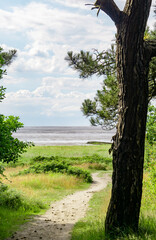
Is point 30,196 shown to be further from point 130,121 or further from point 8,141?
point 130,121

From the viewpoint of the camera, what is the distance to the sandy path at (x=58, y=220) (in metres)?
7.68

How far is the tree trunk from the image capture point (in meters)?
6.16

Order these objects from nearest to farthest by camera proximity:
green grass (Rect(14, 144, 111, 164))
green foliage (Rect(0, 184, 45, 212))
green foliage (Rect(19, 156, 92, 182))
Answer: green foliage (Rect(0, 184, 45, 212))
green foliage (Rect(19, 156, 92, 182))
green grass (Rect(14, 144, 111, 164))

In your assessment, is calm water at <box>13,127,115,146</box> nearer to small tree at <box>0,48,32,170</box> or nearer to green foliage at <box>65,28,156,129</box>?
green foliage at <box>65,28,156,129</box>

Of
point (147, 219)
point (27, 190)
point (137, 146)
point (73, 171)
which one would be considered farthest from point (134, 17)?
point (73, 171)

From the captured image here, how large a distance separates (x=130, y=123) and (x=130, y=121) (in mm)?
45

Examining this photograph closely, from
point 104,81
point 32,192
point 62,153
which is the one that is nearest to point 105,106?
point 104,81

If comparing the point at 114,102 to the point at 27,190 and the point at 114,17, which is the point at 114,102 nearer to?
the point at 27,190

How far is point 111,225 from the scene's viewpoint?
6379mm

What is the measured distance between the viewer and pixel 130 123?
616 centimetres

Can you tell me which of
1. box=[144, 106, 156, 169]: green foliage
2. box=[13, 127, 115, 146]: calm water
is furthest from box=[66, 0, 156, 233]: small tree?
box=[13, 127, 115, 146]: calm water

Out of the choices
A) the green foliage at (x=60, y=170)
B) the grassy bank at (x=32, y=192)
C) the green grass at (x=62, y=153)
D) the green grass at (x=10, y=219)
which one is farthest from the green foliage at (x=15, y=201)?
the green grass at (x=62, y=153)

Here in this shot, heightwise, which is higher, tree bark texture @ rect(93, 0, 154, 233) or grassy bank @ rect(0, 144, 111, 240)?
tree bark texture @ rect(93, 0, 154, 233)

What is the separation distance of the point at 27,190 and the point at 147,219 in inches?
307
